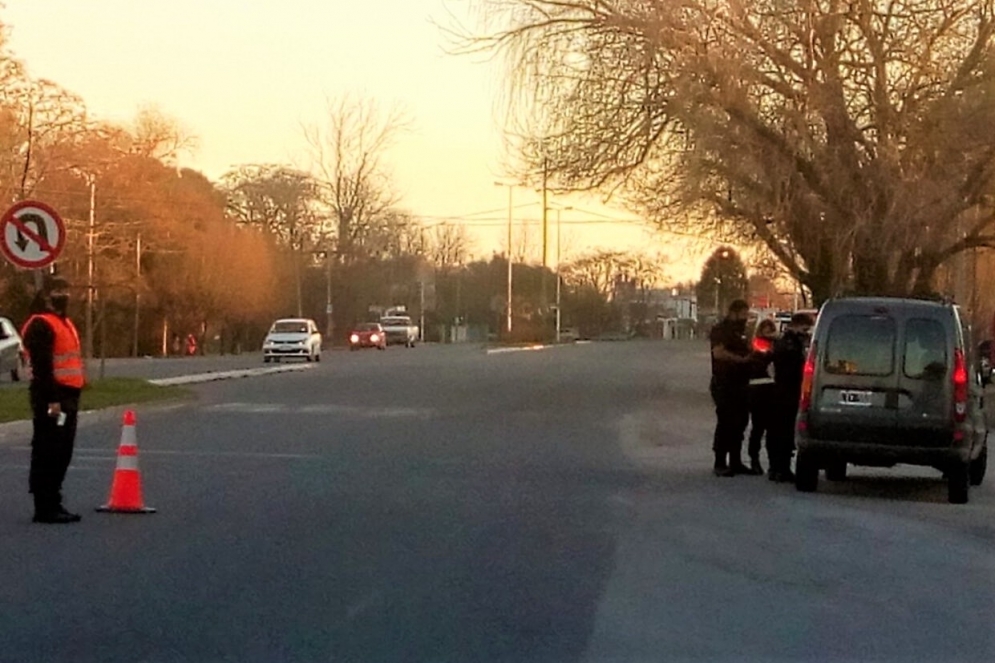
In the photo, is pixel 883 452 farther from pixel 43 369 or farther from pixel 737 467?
pixel 43 369

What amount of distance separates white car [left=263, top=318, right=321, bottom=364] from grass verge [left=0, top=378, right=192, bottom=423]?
20730mm

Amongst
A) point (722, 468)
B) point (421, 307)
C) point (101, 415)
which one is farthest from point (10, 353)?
point (421, 307)

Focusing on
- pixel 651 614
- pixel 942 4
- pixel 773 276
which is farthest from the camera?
pixel 773 276

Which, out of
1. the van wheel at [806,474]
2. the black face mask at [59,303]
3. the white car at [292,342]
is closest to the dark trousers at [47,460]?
the black face mask at [59,303]

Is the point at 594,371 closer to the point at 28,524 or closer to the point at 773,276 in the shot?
the point at 773,276

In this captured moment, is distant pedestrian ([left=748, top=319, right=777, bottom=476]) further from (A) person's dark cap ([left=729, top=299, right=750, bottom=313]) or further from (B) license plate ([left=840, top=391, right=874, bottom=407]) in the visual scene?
(B) license plate ([left=840, top=391, right=874, bottom=407])

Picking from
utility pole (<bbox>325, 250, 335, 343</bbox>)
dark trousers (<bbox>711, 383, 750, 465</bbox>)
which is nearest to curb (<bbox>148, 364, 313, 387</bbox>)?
dark trousers (<bbox>711, 383, 750, 465</bbox>)

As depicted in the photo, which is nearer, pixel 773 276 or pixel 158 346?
pixel 773 276

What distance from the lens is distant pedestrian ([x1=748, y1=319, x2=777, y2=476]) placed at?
17.0 metres

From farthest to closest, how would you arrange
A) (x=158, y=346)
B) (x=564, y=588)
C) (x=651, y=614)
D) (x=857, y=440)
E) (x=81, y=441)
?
(x=158, y=346) → (x=81, y=441) → (x=857, y=440) → (x=564, y=588) → (x=651, y=614)

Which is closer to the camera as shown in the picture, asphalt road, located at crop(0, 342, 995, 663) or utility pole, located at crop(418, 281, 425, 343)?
asphalt road, located at crop(0, 342, 995, 663)

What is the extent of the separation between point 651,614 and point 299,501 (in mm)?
5685

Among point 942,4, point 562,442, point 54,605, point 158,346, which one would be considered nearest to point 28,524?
point 54,605

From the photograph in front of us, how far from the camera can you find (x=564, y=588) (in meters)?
9.88
